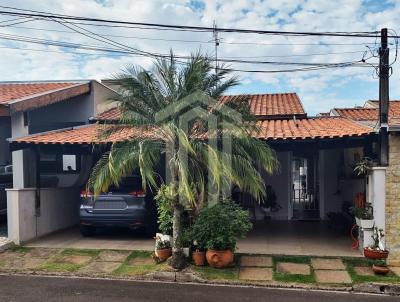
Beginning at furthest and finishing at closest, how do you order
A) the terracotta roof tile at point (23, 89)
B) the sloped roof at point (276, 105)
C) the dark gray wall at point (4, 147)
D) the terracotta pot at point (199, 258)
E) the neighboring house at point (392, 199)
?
1. the dark gray wall at point (4, 147)
2. the sloped roof at point (276, 105)
3. the terracotta roof tile at point (23, 89)
4. the neighboring house at point (392, 199)
5. the terracotta pot at point (199, 258)

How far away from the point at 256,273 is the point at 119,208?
11.8 feet

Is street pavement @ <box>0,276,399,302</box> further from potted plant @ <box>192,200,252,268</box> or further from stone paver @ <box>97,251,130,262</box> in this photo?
stone paver @ <box>97,251,130,262</box>

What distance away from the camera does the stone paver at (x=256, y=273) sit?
23.7 feet

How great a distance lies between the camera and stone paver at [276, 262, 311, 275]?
7.47 m

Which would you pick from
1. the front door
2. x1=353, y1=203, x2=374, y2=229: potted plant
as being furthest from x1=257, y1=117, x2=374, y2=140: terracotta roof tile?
the front door

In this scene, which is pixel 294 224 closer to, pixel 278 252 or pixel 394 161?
pixel 278 252

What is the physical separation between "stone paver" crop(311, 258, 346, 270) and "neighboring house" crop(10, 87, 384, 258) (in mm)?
2352

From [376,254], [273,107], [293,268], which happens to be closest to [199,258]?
[293,268]

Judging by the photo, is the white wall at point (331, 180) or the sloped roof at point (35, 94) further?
the white wall at point (331, 180)

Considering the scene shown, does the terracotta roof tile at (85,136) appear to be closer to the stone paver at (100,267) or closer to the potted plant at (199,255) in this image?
the potted plant at (199,255)

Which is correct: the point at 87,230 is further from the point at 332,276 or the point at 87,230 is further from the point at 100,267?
the point at 332,276

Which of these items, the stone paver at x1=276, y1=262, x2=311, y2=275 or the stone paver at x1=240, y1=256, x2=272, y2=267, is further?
the stone paver at x1=240, y1=256, x2=272, y2=267

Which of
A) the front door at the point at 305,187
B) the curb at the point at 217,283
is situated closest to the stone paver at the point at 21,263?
the curb at the point at 217,283

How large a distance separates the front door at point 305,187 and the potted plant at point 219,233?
19.9ft
